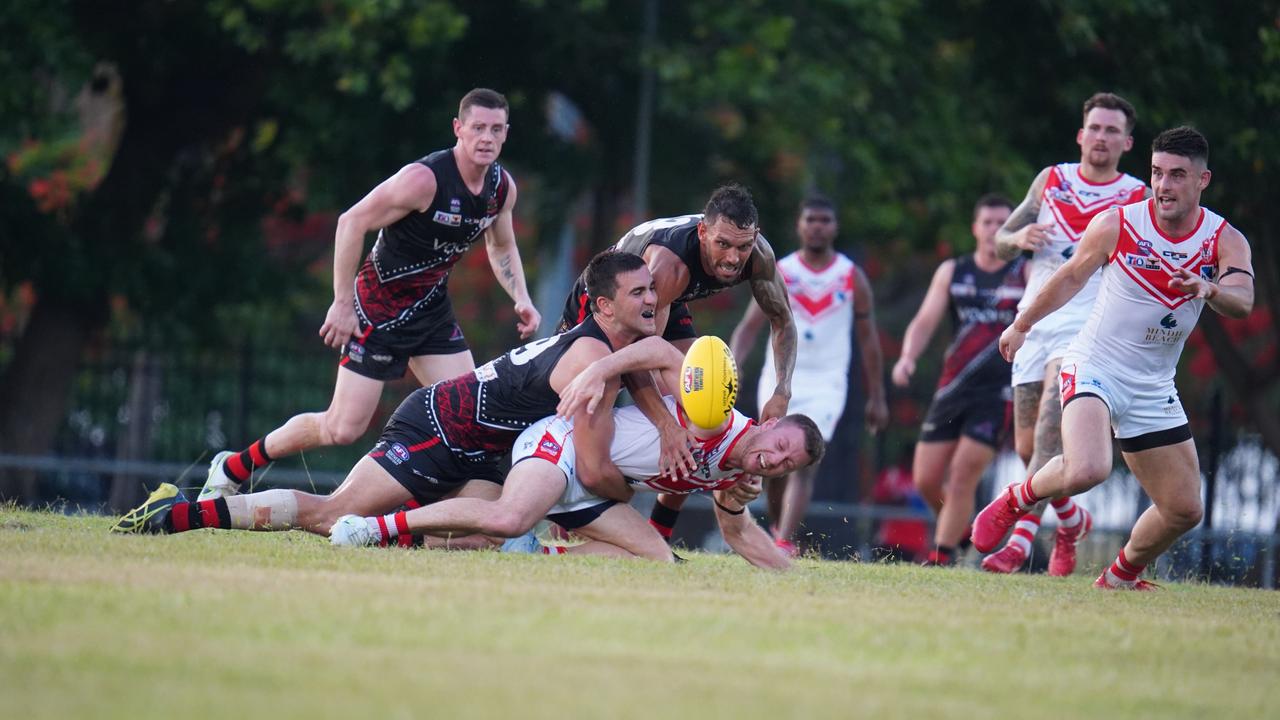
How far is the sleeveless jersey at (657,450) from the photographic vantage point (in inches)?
301

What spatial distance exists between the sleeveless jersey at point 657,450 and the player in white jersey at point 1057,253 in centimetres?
228

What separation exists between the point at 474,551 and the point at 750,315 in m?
3.94

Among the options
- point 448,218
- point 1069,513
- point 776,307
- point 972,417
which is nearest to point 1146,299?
point 776,307

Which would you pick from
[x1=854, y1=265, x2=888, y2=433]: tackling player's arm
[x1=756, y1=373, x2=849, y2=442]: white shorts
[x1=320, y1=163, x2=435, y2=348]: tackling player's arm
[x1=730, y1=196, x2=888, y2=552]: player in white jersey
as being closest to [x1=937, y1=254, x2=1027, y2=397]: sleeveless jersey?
[x1=854, y1=265, x2=888, y2=433]: tackling player's arm

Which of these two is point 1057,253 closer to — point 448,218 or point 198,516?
point 448,218

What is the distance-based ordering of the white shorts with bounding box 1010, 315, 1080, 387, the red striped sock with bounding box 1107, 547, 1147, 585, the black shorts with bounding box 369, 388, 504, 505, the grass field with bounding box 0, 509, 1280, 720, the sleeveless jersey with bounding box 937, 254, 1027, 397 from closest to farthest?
the grass field with bounding box 0, 509, 1280, 720 → the black shorts with bounding box 369, 388, 504, 505 → the red striped sock with bounding box 1107, 547, 1147, 585 → the white shorts with bounding box 1010, 315, 1080, 387 → the sleeveless jersey with bounding box 937, 254, 1027, 397

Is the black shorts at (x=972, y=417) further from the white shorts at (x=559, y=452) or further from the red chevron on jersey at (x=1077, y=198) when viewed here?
the white shorts at (x=559, y=452)

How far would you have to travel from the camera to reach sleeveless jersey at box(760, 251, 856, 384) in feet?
38.1

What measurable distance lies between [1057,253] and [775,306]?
183cm

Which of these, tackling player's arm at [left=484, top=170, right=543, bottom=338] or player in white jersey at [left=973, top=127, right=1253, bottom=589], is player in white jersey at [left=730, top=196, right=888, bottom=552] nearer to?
tackling player's arm at [left=484, top=170, right=543, bottom=338]

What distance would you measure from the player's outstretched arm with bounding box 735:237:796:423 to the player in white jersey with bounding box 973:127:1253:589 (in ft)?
3.98

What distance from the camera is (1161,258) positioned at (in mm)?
7680

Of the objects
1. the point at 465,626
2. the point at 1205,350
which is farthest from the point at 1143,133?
the point at 465,626

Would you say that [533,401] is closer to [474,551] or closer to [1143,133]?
[474,551]
